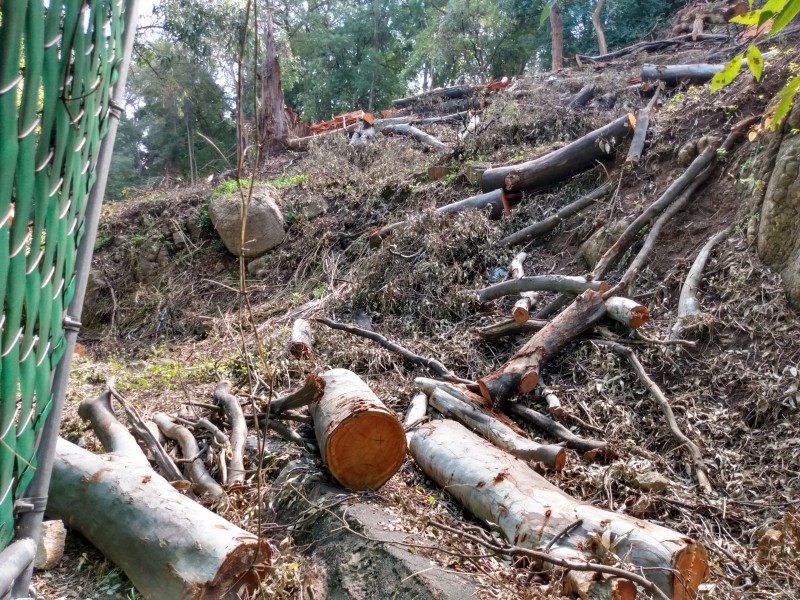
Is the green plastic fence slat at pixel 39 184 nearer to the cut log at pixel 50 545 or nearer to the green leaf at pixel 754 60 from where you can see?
the green leaf at pixel 754 60

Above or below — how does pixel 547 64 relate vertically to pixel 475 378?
above

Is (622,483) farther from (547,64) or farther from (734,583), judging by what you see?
(547,64)

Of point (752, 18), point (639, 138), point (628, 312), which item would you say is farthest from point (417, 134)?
point (752, 18)

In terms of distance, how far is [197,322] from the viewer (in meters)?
8.33

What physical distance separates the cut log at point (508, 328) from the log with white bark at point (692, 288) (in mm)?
1024

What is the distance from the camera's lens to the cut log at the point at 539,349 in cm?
438

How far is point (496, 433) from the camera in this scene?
3963 millimetres

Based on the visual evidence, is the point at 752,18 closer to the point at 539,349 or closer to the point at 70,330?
the point at 70,330

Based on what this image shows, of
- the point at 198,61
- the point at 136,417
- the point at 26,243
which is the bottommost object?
the point at 136,417

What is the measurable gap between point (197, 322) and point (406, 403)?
183 inches

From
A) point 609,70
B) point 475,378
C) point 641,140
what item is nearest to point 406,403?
point 475,378

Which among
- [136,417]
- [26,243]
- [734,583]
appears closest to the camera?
[26,243]

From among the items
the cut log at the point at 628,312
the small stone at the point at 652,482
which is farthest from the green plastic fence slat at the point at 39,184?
the cut log at the point at 628,312

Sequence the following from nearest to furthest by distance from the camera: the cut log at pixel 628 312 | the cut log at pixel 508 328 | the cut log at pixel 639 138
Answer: the cut log at pixel 628 312, the cut log at pixel 508 328, the cut log at pixel 639 138
